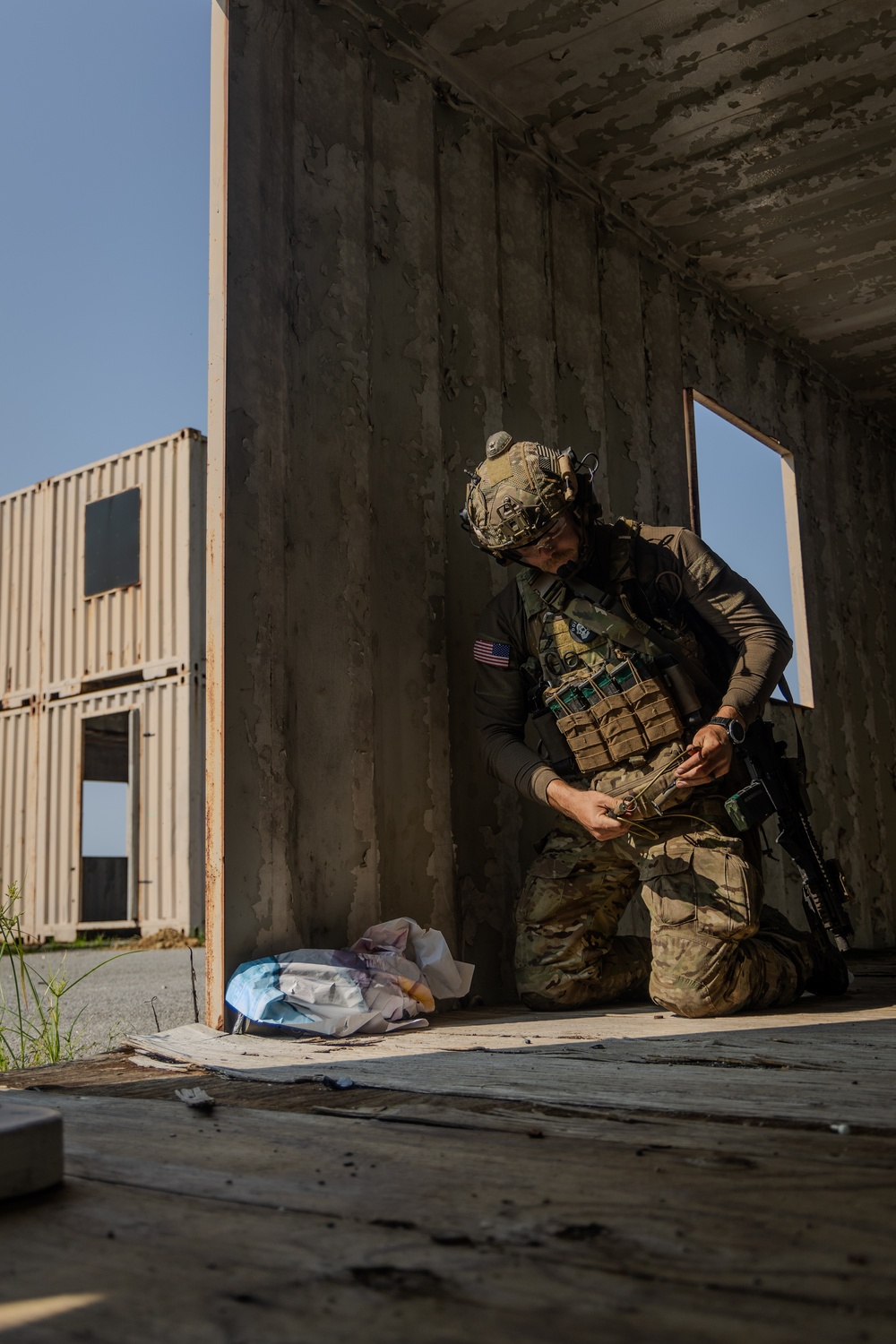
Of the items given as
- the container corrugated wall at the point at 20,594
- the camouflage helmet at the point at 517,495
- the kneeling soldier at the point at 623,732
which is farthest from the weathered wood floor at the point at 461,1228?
the container corrugated wall at the point at 20,594

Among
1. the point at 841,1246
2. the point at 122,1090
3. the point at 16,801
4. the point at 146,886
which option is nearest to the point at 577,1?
the point at 122,1090

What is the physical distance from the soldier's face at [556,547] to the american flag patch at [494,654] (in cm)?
27

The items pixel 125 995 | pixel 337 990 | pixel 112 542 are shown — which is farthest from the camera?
pixel 112 542

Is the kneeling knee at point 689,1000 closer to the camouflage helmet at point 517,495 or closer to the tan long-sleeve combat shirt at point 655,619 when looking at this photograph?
the tan long-sleeve combat shirt at point 655,619

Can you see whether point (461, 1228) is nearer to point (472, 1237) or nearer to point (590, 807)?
point (472, 1237)

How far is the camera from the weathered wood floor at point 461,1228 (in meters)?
0.76

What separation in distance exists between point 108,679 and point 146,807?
54.1 inches

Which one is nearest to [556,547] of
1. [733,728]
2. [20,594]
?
[733,728]

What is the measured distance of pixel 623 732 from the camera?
9.57 ft

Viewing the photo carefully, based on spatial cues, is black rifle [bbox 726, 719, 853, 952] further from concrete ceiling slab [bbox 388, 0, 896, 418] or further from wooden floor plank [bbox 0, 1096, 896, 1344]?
concrete ceiling slab [bbox 388, 0, 896, 418]

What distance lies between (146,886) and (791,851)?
304 inches

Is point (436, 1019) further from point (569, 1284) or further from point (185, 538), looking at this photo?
point (185, 538)

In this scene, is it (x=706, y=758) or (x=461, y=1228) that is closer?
(x=461, y=1228)

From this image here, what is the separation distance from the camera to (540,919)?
3.10m
